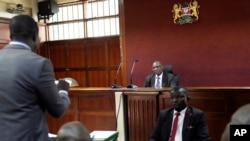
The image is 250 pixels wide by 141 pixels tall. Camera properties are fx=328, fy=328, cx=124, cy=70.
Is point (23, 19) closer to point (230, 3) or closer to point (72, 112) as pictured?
point (72, 112)

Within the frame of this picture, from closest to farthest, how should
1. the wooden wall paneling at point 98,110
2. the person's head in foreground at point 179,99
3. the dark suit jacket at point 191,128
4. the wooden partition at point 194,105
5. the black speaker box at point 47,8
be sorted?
1. the dark suit jacket at point 191,128
2. the person's head in foreground at point 179,99
3. the wooden partition at point 194,105
4. the wooden wall paneling at point 98,110
5. the black speaker box at point 47,8

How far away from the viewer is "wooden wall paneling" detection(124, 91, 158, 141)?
3914 millimetres

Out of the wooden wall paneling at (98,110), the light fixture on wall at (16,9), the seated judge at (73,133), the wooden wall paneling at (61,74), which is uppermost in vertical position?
the light fixture on wall at (16,9)

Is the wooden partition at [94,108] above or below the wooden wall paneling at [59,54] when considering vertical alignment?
below

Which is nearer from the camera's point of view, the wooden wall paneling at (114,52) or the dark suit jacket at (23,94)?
the dark suit jacket at (23,94)

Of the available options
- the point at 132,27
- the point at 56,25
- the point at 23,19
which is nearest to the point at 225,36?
the point at 132,27

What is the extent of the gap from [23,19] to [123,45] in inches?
204

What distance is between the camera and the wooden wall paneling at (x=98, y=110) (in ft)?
14.1

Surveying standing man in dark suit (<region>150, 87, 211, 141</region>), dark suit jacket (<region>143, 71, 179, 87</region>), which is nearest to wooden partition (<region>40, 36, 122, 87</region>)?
dark suit jacket (<region>143, 71, 179, 87</region>)

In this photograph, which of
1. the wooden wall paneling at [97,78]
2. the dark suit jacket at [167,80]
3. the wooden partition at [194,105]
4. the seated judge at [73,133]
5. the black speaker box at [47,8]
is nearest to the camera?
the seated judge at [73,133]

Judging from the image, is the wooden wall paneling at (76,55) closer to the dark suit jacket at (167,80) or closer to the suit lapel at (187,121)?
the dark suit jacket at (167,80)

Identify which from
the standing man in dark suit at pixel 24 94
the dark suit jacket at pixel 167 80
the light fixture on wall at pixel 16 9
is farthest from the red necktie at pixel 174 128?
the light fixture on wall at pixel 16 9

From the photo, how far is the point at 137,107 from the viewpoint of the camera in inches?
159

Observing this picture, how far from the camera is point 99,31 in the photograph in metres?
7.36
